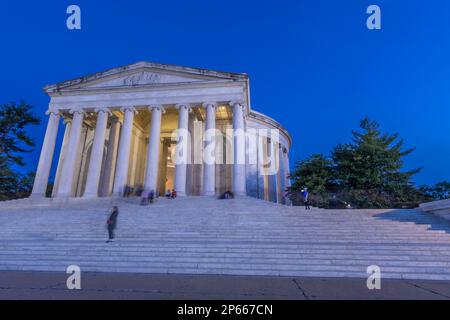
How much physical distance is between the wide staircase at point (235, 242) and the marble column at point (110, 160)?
458 inches

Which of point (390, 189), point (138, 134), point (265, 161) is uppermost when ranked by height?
point (138, 134)

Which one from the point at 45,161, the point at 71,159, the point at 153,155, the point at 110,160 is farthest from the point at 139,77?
the point at 45,161

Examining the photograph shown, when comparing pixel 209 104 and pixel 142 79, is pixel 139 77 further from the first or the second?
pixel 209 104

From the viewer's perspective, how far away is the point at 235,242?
1105 centimetres

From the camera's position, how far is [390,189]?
84.0 feet

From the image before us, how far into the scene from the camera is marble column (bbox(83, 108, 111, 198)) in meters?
24.5

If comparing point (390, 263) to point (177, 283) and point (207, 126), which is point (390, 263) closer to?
point (177, 283)

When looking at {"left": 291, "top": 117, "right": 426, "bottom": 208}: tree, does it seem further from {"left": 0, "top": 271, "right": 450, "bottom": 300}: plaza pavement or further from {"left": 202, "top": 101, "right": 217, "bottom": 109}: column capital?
{"left": 0, "top": 271, "right": 450, "bottom": 300}: plaza pavement

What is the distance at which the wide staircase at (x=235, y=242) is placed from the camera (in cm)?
881

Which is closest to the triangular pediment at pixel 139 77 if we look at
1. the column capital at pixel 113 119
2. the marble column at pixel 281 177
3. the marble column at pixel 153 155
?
the marble column at pixel 153 155

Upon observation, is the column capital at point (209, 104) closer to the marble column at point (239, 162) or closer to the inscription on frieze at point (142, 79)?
the marble column at point (239, 162)

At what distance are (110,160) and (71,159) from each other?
13.8ft
